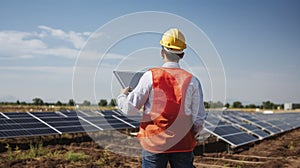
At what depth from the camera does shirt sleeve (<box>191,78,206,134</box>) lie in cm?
315

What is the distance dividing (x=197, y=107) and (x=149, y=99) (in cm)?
45

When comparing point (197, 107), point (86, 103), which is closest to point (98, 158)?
point (86, 103)

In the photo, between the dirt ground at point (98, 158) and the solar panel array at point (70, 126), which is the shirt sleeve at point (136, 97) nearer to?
the dirt ground at point (98, 158)

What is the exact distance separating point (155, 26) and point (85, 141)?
8.49 metres

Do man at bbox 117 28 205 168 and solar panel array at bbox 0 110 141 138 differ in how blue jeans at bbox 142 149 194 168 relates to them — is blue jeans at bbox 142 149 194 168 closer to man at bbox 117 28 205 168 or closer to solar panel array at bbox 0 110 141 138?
man at bbox 117 28 205 168

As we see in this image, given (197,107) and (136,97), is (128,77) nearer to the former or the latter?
(136,97)

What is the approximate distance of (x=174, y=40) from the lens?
123 inches

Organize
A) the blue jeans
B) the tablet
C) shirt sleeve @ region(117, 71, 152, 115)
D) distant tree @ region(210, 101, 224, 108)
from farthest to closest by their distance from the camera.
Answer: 1. distant tree @ region(210, 101, 224, 108)
2. the tablet
3. the blue jeans
4. shirt sleeve @ region(117, 71, 152, 115)

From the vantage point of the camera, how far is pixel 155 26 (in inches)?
150

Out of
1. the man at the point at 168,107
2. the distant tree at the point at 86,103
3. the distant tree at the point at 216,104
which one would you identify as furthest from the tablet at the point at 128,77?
the distant tree at the point at 216,104

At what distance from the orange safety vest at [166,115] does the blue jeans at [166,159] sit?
1.9 inches

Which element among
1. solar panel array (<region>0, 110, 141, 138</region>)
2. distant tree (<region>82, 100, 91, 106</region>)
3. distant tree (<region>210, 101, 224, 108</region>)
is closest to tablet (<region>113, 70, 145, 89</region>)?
distant tree (<region>82, 100, 91, 106</region>)

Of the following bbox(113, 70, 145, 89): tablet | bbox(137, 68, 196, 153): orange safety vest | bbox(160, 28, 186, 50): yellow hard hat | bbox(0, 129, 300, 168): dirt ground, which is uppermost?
bbox(160, 28, 186, 50): yellow hard hat

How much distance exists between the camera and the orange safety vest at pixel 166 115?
3006mm
